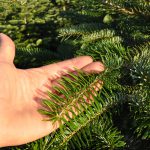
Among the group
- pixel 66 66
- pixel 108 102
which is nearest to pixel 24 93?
pixel 66 66

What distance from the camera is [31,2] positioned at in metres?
4.24

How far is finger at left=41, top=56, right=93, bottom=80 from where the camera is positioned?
1050 mm

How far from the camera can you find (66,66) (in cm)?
107

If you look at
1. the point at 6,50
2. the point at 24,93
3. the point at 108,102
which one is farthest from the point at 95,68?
the point at 6,50

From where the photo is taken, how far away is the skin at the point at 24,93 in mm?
901

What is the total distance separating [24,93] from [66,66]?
0.54 feet

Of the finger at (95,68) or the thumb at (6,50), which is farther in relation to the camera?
the thumb at (6,50)

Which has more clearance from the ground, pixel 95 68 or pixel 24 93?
pixel 95 68

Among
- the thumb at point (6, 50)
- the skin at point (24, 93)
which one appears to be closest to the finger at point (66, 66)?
the skin at point (24, 93)

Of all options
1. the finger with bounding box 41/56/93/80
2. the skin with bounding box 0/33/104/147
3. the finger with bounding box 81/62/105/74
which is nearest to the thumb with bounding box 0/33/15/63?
the skin with bounding box 0/33/104/147

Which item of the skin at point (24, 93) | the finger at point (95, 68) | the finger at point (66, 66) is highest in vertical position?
the finger at point (95, 68)

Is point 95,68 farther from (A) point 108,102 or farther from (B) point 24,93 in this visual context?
(B) point 24,93

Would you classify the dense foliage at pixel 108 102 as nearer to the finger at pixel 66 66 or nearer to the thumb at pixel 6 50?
the finger at pixel 66 66

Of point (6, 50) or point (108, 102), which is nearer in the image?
point (108, 102)
